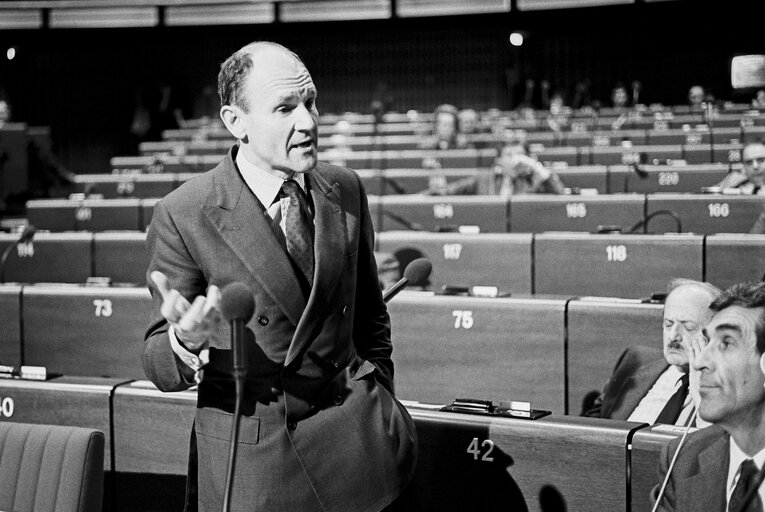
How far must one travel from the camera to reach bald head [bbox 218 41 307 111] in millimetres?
1463

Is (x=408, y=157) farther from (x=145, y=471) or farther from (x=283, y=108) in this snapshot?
(x=283, y=108)

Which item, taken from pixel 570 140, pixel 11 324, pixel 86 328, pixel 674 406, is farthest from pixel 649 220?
pixel 570 140

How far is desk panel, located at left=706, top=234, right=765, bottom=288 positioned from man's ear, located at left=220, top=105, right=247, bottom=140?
9.75 feet

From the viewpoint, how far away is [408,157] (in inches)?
316

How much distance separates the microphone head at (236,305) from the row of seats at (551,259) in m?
3.23

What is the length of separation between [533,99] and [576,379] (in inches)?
416

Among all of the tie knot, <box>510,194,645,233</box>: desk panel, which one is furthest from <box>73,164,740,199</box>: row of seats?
the tie knot

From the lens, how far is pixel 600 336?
3.24m

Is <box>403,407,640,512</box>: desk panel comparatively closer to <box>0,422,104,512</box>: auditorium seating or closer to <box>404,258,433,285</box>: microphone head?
<box>404,258,433,285</box>: microphone head

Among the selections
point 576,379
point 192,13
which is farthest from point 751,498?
point 192,13

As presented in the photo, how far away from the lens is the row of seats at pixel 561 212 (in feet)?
16.5

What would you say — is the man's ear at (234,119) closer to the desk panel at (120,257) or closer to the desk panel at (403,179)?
the desk panel at (120,257)

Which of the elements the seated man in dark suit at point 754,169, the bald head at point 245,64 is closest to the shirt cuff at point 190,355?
the bald head at point 245,64

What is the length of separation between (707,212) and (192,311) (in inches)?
173
